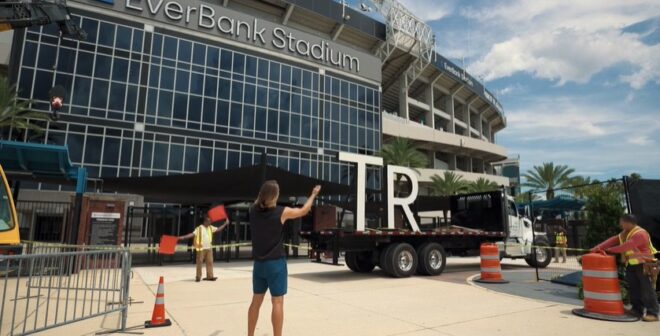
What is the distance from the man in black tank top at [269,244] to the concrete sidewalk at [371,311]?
135 centimetres

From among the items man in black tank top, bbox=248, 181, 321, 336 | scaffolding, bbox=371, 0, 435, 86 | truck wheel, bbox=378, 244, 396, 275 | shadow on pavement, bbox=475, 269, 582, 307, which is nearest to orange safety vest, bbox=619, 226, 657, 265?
shadow on pavement, bbox=475, 269, 582, 307

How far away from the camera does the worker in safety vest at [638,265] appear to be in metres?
6.12

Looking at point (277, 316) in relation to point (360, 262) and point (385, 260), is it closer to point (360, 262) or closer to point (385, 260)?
point (385, 260)

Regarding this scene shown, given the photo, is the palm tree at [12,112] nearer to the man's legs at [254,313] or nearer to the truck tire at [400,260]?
the truck tire at [400,260]

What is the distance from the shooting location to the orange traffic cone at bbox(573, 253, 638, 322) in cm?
623

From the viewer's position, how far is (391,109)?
62188 millimetres

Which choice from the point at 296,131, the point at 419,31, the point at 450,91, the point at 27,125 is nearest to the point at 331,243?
the point at 27,125

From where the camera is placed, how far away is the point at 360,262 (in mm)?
12492

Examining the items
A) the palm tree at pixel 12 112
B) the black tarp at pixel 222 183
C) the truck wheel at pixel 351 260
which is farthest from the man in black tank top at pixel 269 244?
the palm tree at pixel 12 112

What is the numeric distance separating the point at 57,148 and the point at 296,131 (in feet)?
79.4

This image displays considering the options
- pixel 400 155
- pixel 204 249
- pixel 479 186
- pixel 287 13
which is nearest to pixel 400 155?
pixel 400 155

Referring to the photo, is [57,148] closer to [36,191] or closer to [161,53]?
[36,191]

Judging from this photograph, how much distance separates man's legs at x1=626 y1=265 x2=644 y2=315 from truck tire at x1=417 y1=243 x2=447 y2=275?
5.61 m

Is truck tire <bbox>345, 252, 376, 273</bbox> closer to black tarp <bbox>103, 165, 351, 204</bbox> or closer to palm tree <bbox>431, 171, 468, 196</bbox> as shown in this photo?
black tarp <bbox>103, 165, 351, 204</bbox>
